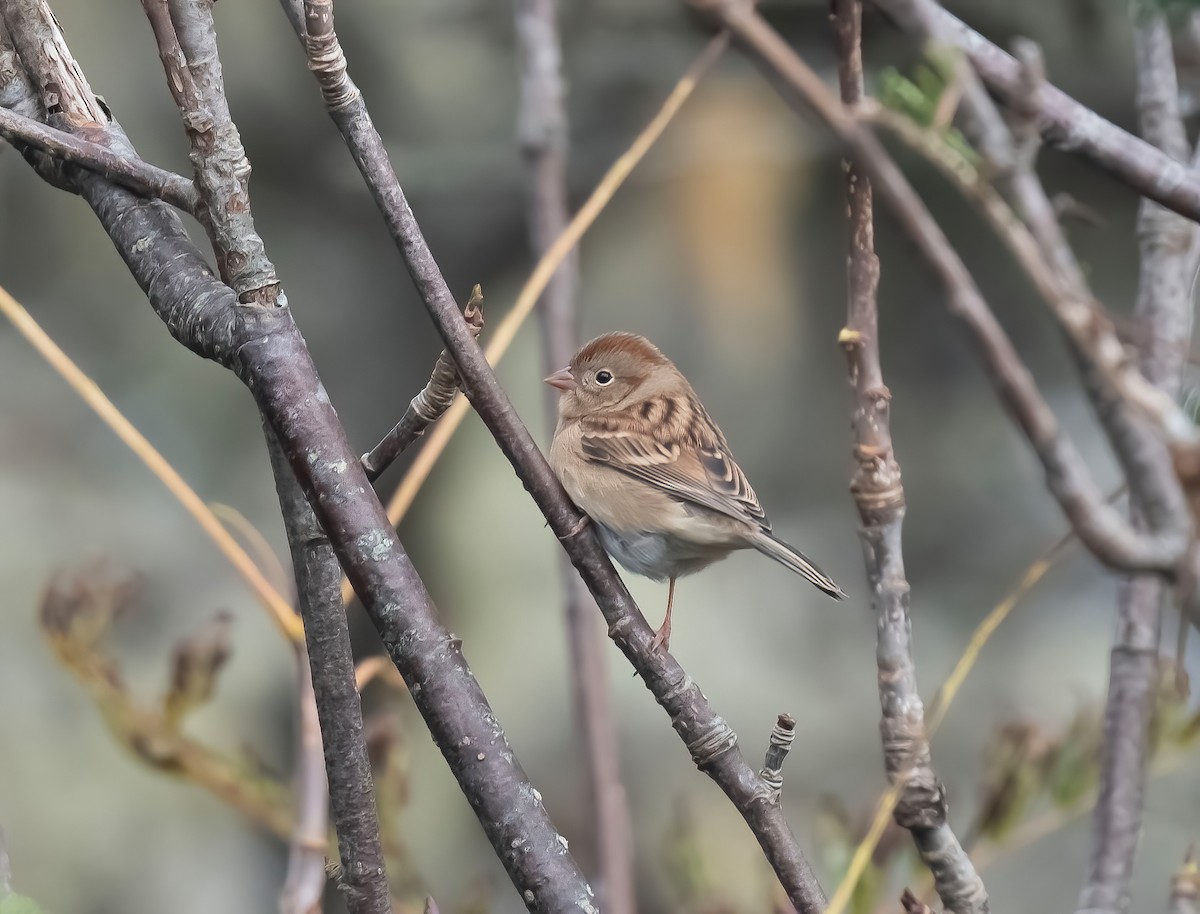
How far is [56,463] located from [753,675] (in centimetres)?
210

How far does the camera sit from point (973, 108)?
1165mm

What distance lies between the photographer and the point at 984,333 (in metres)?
0.87

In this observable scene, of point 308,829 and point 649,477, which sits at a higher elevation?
point 649,477

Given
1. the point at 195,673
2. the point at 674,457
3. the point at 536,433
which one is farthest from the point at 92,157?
the point at 536,433

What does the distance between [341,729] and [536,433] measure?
2.30m

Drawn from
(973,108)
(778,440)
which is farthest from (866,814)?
(778,440)

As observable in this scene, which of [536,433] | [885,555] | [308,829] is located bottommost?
[308,829]

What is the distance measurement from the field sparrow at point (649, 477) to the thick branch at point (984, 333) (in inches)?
45.2

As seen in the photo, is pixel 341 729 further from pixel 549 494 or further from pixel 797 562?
pixel 797 562

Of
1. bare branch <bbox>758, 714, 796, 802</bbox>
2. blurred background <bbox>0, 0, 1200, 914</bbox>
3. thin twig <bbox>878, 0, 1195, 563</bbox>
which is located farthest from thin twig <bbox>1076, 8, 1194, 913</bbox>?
blurred background <bbox>0, 0, 1200, 914</bbox>

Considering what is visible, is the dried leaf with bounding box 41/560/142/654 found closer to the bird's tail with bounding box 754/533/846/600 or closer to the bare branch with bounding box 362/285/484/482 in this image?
the bare branch with bounding box 362/285/484/482

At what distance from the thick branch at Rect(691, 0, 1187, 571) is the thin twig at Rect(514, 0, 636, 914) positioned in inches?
28.0

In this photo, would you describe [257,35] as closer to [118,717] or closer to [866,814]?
[118,717]

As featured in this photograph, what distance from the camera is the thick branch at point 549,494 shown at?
1171mm
